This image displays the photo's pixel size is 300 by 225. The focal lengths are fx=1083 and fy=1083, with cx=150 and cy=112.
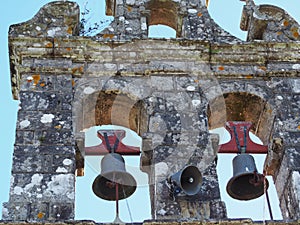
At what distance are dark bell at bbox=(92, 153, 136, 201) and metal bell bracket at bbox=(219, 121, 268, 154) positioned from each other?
1052mm

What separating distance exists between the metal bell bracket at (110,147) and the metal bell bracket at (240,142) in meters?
0.94

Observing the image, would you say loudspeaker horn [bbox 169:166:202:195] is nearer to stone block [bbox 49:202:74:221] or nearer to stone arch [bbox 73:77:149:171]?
stone block [bbox 49:202:74:221]

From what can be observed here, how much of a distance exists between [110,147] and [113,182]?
49 cm

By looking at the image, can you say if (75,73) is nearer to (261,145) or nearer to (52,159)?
(52,159)

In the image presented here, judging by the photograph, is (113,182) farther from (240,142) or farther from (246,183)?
(240,142)

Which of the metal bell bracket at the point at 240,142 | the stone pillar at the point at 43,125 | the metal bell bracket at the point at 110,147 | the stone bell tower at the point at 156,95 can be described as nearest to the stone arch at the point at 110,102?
the stone bell tower at the point at 156,95

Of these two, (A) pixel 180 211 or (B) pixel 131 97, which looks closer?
(A) pixel 180 211

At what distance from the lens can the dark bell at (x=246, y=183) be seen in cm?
1062

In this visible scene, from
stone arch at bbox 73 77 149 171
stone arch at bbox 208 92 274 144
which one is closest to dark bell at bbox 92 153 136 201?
stone arch at bbox 73 77 149 171

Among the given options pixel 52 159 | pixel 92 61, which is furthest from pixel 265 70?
pixel 52 159

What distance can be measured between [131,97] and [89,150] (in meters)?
0.92

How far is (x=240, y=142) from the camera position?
11164 mm

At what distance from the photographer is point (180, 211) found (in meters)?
10.1

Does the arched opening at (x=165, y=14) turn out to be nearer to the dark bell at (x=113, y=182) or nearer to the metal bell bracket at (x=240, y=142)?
the metal bell bracket at (x=240, y=142)
